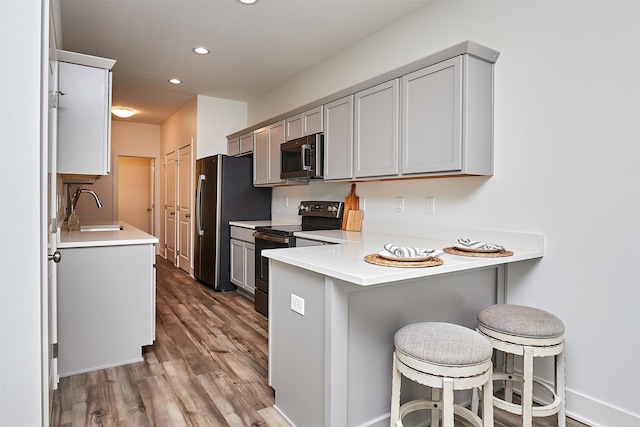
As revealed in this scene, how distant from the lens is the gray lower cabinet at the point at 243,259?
420cm

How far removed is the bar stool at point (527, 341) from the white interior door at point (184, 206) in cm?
477

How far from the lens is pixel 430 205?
2869 millimetres

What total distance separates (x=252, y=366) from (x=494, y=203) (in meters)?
1.93

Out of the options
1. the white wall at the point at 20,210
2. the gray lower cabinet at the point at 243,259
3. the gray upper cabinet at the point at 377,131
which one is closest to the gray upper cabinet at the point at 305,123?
the gray upper cabinet at the point at 377,131

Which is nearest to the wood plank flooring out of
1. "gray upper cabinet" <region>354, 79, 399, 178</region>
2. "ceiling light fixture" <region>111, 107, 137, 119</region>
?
"gray upper cabinet" <region>354, 79, 399, 178</region>

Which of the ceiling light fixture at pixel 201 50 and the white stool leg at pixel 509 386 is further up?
the ceiling light fixture at pixel 201 50

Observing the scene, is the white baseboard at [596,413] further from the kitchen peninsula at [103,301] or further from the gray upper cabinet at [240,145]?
the gray upper cabinet at [240,145]

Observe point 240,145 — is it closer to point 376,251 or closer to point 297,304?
point 376,251

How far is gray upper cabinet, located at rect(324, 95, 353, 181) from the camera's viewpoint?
3133 millimetres

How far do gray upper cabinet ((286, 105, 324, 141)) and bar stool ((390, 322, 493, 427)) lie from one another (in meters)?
2.33

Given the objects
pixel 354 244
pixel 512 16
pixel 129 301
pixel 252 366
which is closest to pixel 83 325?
pixel 129 301

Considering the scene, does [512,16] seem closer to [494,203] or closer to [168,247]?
[494,203]

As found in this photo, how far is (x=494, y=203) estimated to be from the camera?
8.07 ft

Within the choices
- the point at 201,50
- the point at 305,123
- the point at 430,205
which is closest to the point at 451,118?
the point at 430,205
